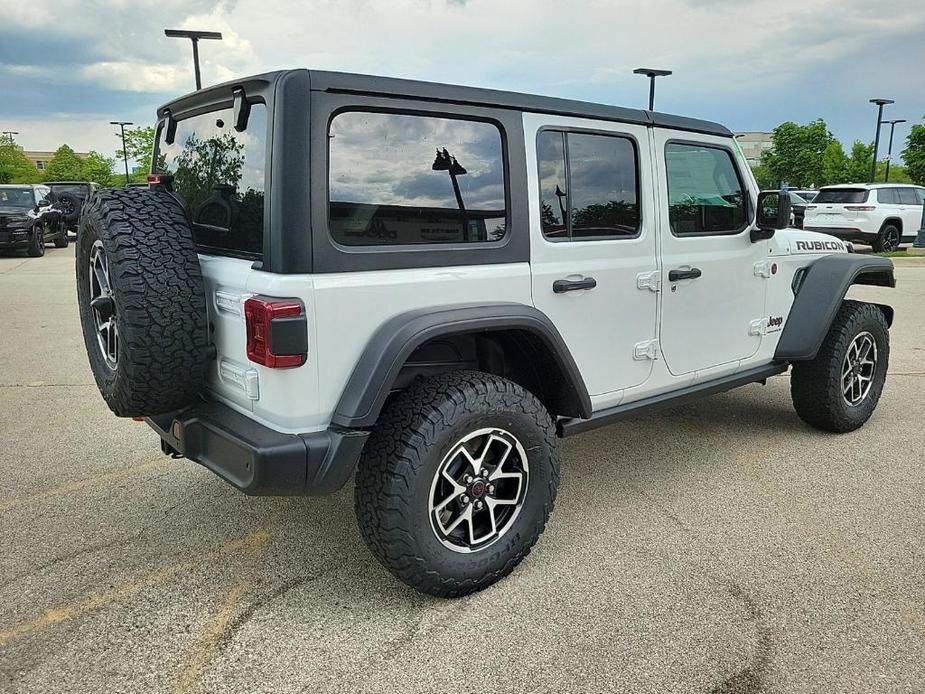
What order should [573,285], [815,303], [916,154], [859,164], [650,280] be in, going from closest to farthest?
[573,285] → [650,280] → [815,303] → [916,154] → [859,164]

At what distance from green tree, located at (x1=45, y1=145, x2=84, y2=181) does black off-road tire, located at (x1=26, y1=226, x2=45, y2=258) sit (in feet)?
188

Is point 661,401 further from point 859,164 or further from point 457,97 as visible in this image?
point 859,164

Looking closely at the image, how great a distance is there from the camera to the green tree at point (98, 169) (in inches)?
2466

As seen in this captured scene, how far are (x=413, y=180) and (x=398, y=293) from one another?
16.9 inches

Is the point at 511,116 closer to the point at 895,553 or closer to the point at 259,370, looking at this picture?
the point at 259,370

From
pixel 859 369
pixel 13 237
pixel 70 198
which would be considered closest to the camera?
pixel 859 369

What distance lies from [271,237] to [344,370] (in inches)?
20.4

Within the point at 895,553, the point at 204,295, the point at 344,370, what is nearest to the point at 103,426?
the point at 204,295

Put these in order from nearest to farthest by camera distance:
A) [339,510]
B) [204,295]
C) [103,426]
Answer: [204,295] < [339,510] < [103,426]

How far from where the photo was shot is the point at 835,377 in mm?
4504

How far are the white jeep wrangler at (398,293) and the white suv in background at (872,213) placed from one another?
596 inches

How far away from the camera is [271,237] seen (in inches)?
97.3

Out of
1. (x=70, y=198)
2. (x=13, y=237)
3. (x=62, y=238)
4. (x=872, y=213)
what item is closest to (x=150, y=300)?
(x=13, y=237)

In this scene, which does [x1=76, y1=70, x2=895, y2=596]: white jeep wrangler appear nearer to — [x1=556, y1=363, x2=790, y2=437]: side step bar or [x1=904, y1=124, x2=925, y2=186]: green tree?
[x1=556, y1=363, x2=790, y2=437]: side step bar
